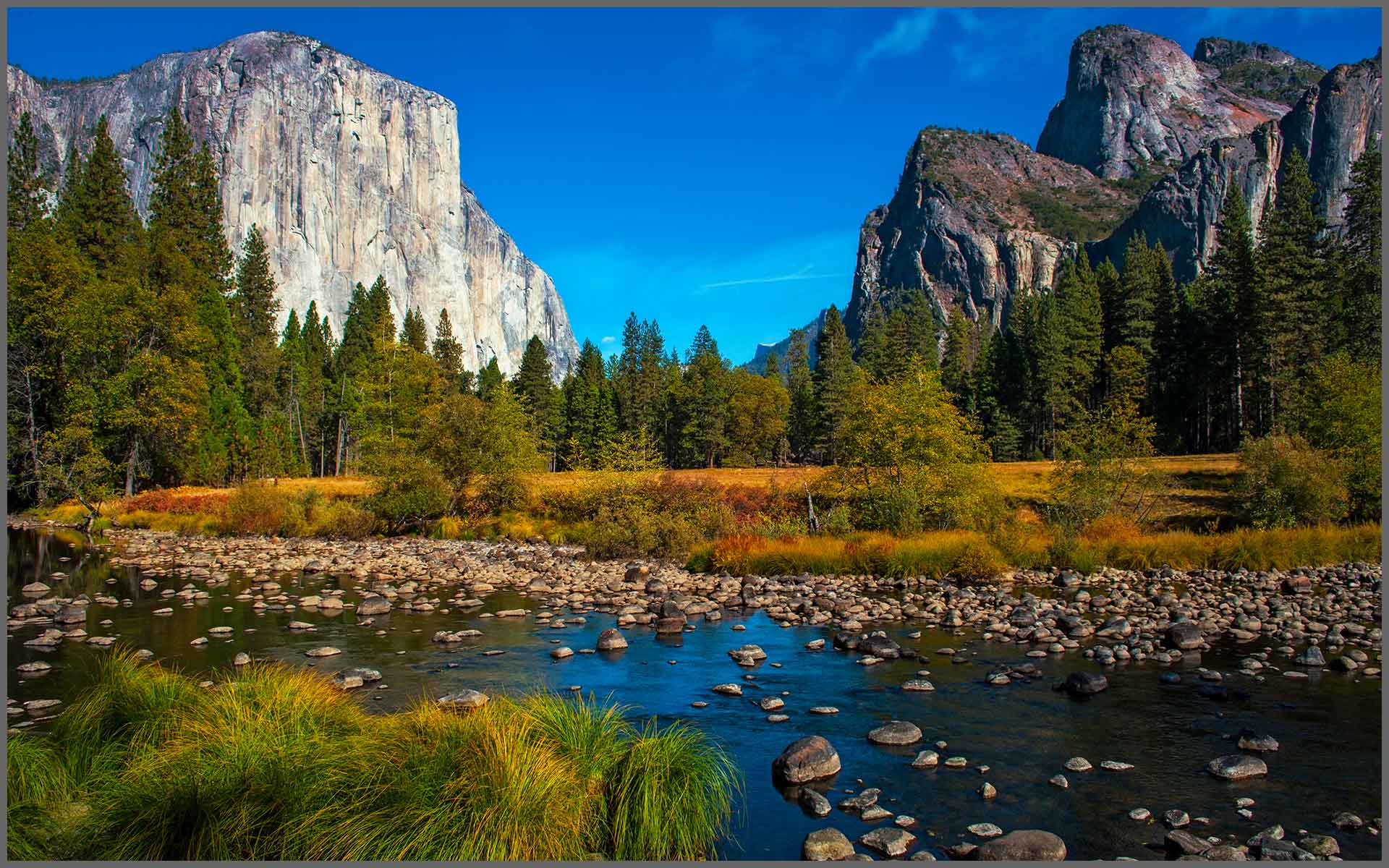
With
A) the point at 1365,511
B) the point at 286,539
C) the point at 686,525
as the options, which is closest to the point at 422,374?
the point at 286,539

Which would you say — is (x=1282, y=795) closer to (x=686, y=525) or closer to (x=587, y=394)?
(x=686, y=525)

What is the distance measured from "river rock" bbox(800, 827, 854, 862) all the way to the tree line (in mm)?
23122

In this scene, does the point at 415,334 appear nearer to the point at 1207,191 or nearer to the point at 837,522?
the point at 837,522

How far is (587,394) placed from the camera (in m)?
88.2

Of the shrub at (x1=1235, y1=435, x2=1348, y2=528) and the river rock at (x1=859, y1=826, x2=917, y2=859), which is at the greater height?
the shrub at (x1=1235, y1=435, x2=1348, y2=528)

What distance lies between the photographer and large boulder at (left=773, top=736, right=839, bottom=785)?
835 cm

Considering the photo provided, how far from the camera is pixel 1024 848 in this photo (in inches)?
262

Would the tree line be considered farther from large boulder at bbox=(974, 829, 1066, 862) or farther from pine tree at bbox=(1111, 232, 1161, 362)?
large boulder at bbox=(974, 829, 1066, 862)

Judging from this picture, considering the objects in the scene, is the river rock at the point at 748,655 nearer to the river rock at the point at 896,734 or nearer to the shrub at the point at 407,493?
the river rock at the point at 896,734

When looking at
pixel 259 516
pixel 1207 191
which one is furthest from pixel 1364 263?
pixel 1207 191

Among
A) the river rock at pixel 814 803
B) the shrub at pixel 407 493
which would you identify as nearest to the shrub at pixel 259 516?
the shrub at pixel 407 493

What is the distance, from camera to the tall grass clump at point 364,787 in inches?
222

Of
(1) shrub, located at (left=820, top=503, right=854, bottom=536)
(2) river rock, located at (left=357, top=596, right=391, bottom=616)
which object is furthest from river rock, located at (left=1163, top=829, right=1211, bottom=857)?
(1) shrub, located at (left=820, top=503, right=854, bottom=536)

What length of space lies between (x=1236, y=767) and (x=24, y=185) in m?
71.6
